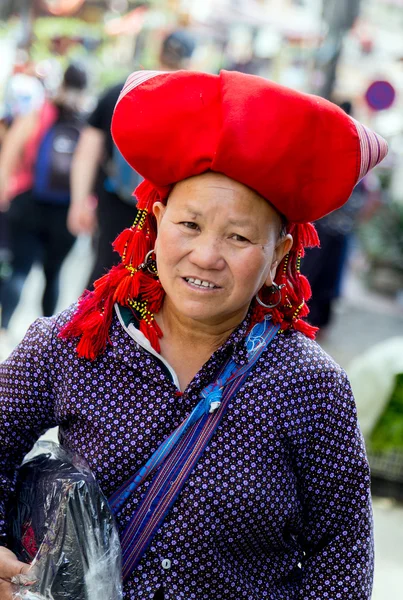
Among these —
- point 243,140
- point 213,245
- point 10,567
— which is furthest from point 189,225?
point 10,567

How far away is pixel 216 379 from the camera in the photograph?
6.33 feet

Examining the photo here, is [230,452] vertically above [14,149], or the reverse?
[14,149]

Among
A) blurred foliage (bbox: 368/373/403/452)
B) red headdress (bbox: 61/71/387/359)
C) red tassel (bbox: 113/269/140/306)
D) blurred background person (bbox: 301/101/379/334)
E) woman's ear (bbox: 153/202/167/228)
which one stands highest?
blurred background person (bbox: 301/101/379/334)

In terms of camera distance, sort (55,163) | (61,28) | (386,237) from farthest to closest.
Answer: (61,28), (386,237), (55,163)

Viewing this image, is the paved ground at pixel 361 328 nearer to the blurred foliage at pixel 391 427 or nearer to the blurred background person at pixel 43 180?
the blurred foliage at pixel 391 427

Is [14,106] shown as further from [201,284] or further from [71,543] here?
[71,543]

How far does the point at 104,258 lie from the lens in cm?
520

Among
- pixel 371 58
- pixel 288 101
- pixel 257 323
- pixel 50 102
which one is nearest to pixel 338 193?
pixel 288 101

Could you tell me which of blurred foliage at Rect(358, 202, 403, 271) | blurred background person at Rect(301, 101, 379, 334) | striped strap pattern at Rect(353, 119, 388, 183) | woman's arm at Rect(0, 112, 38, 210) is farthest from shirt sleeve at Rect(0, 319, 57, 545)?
blurred foliage at Rect(358, 202, 403, 271)

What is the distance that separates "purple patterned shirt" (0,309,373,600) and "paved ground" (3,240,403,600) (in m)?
2.37

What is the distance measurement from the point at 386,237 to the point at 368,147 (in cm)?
961

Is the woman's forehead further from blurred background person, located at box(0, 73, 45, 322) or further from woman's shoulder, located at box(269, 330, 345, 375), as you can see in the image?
blurred background person, located at box(0, 73, 45, 322)

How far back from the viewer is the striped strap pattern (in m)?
1.82

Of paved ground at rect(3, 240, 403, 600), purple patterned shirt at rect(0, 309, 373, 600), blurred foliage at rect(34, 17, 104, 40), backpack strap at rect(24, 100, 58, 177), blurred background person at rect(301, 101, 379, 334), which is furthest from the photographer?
blurred foliage at rect(34, 17, 104, 40)
